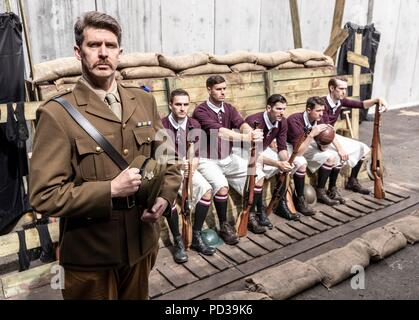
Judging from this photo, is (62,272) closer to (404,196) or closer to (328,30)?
(404,196)

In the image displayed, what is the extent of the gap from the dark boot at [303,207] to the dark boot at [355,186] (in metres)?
1.25

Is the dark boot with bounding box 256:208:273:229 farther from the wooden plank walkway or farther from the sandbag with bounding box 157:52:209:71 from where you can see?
the sandbag with bounding box 157:52:209:71

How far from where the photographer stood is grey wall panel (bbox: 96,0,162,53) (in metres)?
6.75

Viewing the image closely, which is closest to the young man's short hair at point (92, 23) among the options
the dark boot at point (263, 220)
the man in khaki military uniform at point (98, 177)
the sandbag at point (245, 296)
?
the man in khaki military uniform at point (98, 177)

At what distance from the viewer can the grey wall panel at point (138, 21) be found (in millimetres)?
6750

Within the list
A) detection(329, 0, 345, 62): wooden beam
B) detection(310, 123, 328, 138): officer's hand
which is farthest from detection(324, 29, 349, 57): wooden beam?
detection(310, 123, 328, 138): officer's hand

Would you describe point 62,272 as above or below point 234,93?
below

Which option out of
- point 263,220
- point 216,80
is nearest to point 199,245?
point 263,220

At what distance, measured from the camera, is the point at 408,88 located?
45.1 feet

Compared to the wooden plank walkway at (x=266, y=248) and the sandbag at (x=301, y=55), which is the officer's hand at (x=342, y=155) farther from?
the sandbag at (x=301, y=55)

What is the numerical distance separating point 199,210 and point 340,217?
2.23 meters

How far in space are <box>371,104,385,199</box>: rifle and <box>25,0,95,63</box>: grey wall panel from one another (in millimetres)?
5054

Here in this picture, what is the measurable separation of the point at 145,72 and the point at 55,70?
48.7 inches

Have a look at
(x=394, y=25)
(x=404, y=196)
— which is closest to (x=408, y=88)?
(x=394, y=25)
